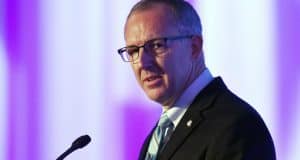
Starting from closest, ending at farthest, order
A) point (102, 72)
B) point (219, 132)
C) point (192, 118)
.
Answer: point (219, 132) → point (192, 118) → point (102, 72)

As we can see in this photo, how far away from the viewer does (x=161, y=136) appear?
4.85ft

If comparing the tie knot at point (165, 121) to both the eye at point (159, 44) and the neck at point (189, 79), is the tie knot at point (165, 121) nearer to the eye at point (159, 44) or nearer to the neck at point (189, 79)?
the neck at point (189, 79)

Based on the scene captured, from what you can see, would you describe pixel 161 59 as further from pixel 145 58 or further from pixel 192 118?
pixel 192 118

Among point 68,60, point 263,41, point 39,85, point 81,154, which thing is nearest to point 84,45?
point 68,60

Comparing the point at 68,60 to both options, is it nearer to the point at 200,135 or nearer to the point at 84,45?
the point at 84,45

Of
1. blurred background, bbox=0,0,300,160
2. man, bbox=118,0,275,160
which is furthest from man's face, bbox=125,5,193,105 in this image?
blurred background, bbox=0,0,300,160

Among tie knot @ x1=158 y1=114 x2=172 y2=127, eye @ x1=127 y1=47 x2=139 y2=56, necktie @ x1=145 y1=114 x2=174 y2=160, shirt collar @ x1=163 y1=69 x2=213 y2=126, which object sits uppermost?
eye @ x1=127 y1=47 x2=139 y2=56

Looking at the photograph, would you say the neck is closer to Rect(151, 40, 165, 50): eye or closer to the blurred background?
Rect(151, 40, 165, 50): eye

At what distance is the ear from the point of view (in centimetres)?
146

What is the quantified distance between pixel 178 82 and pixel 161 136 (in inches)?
5.9

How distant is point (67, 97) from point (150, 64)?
75 centimetres

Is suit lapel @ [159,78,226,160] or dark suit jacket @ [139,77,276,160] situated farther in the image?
suit lapel @ [159,78,226,160]

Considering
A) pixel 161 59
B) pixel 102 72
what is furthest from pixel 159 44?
pixel 102 72

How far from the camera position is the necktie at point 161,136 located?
145 cm
